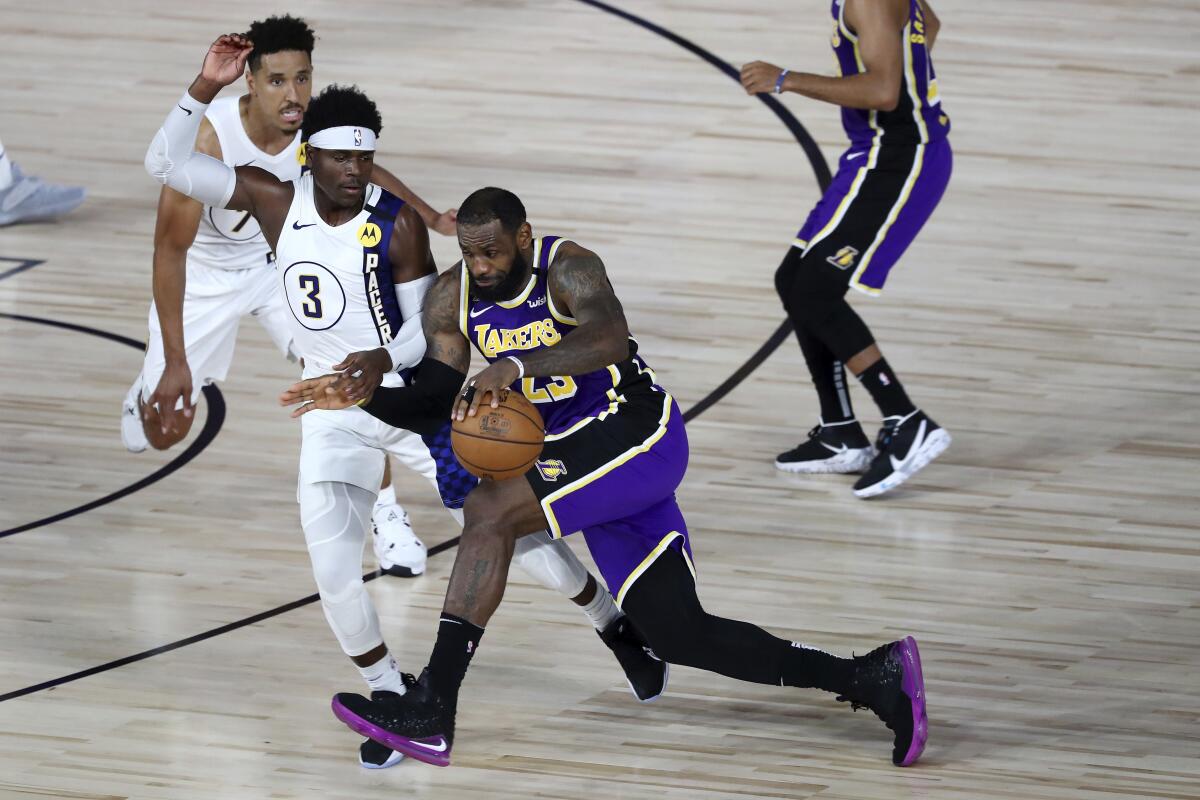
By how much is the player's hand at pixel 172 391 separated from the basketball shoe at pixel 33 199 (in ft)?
11.7

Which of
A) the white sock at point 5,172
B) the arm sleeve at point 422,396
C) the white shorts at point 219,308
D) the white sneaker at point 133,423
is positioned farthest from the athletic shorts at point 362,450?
the white sock at point 5,172

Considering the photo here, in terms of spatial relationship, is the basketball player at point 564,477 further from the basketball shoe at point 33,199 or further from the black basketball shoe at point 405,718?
the basketball shoe at point 33,199

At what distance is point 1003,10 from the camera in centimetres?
1266

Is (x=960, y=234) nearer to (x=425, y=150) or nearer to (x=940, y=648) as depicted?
(x=425, y=150)

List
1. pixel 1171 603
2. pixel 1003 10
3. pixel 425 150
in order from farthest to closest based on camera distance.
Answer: pixel 1003 10 < pixel 425 150 < pixel 1171 603

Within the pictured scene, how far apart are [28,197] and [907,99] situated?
185 inches

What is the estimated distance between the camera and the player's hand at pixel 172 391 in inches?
243

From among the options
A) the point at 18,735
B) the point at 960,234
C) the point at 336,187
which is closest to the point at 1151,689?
the point at 336,187

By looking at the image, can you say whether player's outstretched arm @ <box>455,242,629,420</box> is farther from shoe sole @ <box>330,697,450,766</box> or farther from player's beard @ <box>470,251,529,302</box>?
shoe sole @ <box>330,697,450,766</box>

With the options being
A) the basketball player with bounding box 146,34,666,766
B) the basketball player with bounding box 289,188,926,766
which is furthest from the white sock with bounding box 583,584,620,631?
the basketball player with bounding box 289,188,926,766

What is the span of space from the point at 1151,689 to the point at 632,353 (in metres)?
1.78

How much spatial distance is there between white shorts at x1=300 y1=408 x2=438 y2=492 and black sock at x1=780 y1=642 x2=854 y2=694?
3.62ft

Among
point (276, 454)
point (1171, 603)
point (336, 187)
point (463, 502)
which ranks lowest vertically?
point (276, 454)

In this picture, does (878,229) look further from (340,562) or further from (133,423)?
(133,423)
